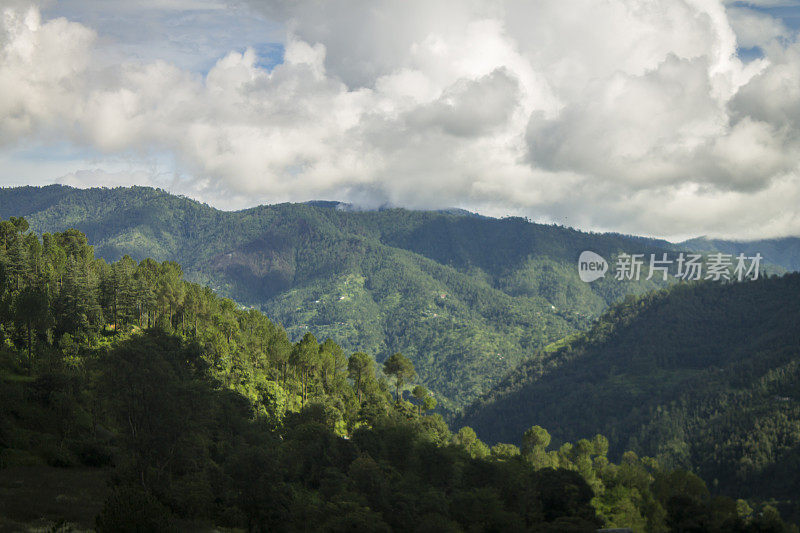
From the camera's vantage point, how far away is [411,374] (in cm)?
13425

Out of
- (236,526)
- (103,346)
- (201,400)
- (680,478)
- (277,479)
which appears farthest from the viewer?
(103,346)

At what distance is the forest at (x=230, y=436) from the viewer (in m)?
55.6

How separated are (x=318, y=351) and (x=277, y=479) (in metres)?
78.9

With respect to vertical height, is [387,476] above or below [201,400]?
below

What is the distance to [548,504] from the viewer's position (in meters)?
78.8

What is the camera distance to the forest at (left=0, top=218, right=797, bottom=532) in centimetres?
5556

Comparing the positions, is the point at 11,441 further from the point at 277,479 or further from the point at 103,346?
the point at 103,346

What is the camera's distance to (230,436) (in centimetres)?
8456

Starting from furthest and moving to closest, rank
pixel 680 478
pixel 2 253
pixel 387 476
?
pixel 2 253
pixel 680 478
pixel 387 476

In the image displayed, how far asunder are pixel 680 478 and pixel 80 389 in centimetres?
9143

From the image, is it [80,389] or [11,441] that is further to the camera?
[80,389]

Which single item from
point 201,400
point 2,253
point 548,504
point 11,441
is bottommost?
point 548,504

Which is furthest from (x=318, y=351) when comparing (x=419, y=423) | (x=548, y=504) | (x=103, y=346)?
(x=548, y=504)

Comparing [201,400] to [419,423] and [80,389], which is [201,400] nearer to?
[80,389]
